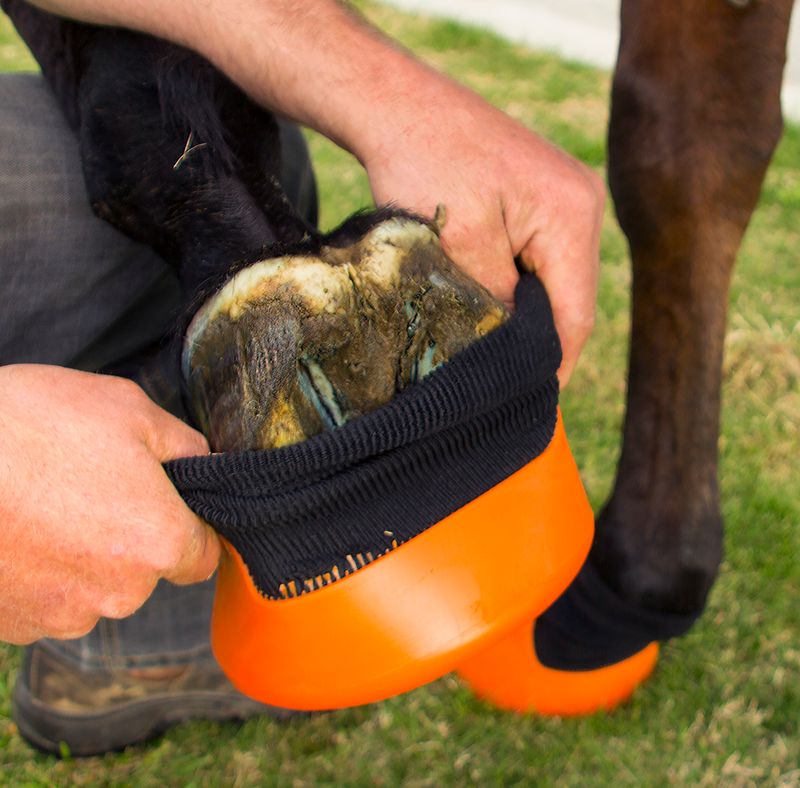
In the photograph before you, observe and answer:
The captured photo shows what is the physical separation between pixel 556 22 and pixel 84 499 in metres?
3.98

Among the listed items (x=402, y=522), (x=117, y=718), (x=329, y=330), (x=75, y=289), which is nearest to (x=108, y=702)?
(x=117, y=718)

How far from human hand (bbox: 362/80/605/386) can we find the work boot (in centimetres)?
78

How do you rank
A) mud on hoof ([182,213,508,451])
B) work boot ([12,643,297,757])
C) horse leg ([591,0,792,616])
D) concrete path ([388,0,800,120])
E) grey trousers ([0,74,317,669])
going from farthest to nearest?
concrete path ([388,0,800,120]) < work boot ([12,643,297,757]) < grey trousers ([0,74,317,669]) < horse leg ([591,0,792,616]) < mud on hoof ([182,213,508,451])

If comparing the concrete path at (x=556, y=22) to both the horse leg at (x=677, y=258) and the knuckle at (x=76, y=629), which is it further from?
the knuckle at (x=76, y=629)

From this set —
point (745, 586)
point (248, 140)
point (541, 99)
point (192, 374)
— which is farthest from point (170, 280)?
point (541, 99)

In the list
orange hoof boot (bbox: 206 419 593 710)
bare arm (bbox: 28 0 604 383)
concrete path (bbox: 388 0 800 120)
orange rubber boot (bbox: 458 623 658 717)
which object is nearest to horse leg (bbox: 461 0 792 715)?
orange rubber boot (bbox: 458 623 658 717)

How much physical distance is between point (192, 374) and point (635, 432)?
0.62 metres

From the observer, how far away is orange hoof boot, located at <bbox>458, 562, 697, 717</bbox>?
126cm

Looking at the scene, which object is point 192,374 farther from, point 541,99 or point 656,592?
point 541,99

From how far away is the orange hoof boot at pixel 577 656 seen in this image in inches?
49.6

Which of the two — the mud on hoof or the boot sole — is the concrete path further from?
the mud on hoof

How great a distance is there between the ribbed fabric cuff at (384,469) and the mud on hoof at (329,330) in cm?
2

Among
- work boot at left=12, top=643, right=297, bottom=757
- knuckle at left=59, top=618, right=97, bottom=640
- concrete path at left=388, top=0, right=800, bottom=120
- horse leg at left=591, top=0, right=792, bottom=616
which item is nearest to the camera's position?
knuckle at left=59, top=618, right=97, bottom=640

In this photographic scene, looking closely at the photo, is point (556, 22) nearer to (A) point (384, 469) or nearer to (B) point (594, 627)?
(B) point (594, 627)
